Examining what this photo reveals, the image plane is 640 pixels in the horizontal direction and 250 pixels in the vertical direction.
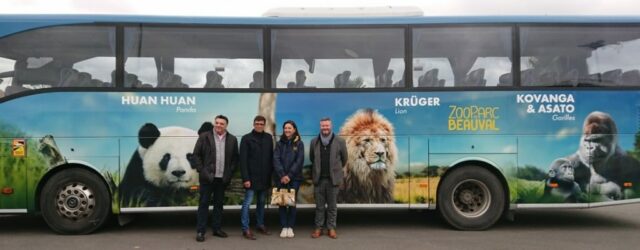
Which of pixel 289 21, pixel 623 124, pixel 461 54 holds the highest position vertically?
pixel 289 21

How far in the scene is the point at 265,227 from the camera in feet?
28.8

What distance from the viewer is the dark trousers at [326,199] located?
801cm

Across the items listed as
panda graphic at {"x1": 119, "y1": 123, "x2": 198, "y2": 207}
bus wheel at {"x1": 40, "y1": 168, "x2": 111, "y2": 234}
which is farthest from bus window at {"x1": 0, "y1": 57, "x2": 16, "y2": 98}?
panda graphic at {"x1": 119, "y1": 123, "x2": 198, "y2": 207}

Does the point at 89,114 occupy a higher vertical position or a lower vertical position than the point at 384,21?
lower

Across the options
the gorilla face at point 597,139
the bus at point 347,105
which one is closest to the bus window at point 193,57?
the bus at point 347,105

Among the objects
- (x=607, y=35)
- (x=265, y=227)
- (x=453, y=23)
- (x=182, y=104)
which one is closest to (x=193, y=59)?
(x=182, y=104)

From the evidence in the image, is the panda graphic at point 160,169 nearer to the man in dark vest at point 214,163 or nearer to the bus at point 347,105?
the bus at point 347,105

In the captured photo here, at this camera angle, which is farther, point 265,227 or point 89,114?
point 265,227

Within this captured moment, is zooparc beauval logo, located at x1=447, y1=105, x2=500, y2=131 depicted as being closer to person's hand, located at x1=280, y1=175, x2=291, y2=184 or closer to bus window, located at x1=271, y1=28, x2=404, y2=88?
bus window, located at x1=271, y1=28, x2=404, y2=88

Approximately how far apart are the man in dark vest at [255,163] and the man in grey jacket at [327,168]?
64cm

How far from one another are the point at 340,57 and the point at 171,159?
292 centimetres

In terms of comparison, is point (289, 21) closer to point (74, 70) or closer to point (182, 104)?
point (182, 104)

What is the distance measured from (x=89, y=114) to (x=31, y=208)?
5.31 ft

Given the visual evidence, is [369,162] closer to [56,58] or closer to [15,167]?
[56,58]
